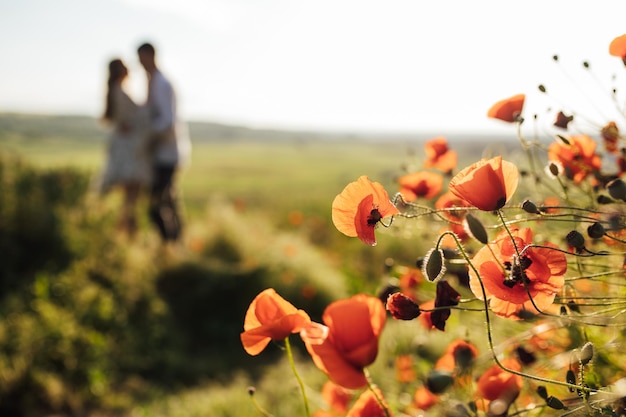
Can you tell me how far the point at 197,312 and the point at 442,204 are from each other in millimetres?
3889

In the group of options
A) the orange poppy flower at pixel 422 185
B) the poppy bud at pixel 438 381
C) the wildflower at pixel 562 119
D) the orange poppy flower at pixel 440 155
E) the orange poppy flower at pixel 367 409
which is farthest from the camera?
the orange poppy flower at pixel 440 155


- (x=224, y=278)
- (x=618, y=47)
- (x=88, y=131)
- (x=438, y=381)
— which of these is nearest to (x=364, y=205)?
(x=438, y=381)

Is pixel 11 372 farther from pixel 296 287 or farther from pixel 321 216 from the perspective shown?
pixel 321 216

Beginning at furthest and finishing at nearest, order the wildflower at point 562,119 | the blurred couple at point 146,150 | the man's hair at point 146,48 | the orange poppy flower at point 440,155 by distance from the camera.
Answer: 1. the blurred couple at point 146,150
2. the man's hair at point 146,48
3. the orange poppy flower at point 440,155
4. the wildflower at point 562,119

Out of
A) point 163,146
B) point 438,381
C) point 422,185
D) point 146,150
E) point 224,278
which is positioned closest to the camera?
point 438,381

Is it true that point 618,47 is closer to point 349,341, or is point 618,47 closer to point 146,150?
point 349,341

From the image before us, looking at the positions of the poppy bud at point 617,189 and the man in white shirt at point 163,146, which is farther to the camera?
the man in white shirt at point 163,146

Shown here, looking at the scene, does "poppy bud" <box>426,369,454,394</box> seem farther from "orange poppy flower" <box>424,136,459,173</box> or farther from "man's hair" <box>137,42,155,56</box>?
"man's hair" <box>137,42,155,56</box>

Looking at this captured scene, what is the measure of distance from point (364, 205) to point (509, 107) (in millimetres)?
541

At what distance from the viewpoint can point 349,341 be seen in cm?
88

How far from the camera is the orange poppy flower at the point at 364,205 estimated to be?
0.84m

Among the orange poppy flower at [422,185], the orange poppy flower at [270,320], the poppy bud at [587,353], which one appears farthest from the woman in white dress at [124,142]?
the poppy bud at [587,353]

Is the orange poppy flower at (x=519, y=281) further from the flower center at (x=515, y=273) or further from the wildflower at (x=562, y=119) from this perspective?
the wildflower at (x=562, y=119)

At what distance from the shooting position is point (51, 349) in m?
3.40
